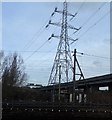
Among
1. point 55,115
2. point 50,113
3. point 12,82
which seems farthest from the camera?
point 12,82

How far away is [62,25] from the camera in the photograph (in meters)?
52.9

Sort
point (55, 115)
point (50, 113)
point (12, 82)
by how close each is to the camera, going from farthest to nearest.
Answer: point (12, 82) → point (50, 113) → point (55, 115)

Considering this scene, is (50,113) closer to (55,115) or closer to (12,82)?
(55,115)

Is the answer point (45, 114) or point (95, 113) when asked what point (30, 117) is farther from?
point (95, 113)

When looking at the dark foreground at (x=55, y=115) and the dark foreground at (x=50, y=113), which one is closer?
the dark foreground at (x=55, y=115)

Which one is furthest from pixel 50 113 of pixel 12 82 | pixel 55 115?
pixel 12 82

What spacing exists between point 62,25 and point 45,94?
150ft

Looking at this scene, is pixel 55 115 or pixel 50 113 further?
pixel 50 113

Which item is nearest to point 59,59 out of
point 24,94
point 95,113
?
point 95,113

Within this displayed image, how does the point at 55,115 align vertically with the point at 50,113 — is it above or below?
below

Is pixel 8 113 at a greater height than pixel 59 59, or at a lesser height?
lesser

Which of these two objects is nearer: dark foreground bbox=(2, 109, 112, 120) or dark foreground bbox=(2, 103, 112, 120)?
dark foreground bbox=(2, 109, 112, 120)

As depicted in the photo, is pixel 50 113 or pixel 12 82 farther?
pixel 12 82

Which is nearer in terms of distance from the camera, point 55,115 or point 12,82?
point 55,115
